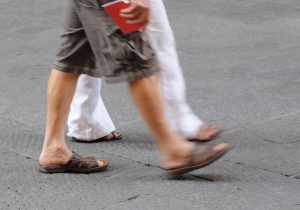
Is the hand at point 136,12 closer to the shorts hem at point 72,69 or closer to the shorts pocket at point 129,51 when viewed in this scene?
the shorts pocket at point 129,51

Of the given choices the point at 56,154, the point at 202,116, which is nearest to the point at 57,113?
the point at 56,154

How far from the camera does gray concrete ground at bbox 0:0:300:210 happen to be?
453cm

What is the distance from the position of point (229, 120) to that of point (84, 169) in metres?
1.40

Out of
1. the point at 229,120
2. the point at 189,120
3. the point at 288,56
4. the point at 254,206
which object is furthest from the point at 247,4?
the point at 254,206

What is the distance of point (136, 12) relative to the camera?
4.45 meters

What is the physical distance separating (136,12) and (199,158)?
0.90 meters

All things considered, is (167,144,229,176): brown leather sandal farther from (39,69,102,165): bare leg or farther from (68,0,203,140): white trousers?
(39,69,102,165): bare leg

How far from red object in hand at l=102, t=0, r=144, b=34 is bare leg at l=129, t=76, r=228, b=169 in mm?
294

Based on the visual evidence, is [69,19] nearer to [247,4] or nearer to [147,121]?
[147,121]

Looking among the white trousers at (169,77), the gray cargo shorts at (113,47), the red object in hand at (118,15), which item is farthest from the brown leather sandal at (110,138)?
the red object in hand at (118,15)

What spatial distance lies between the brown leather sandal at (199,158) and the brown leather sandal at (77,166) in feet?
1.73

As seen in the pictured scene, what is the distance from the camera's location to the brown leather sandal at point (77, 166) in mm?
4934

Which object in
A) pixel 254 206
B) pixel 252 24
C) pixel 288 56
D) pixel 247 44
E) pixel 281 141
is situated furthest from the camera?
pixel 252 24

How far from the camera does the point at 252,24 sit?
365 inches
